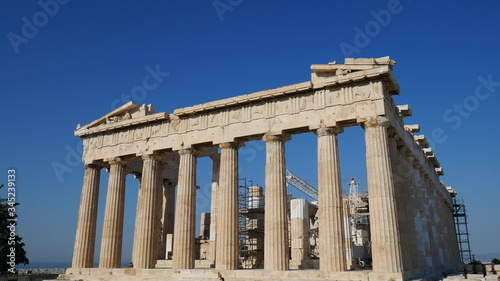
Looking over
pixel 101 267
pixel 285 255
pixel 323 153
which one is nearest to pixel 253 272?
pixel 285 255

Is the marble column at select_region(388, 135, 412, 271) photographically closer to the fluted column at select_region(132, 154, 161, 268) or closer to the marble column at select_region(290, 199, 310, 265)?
the marble column at select_region(290, 199, 310, 265)

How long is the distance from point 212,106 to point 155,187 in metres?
6.85

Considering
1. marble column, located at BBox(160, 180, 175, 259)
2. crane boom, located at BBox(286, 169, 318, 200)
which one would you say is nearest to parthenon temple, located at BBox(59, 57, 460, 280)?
marble column, located at BBox(160, 180, 175, 259)

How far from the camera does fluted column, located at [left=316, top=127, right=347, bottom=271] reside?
20.4 metres

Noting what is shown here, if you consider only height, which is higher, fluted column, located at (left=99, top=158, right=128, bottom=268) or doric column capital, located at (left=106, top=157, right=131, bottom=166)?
doric column capital, located at (left=106, top=157, right=131, bottom=166)

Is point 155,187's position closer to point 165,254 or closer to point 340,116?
point 165,254

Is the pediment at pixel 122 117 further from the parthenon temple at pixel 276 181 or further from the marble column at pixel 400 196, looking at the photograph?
the marble column at pixel 400 196

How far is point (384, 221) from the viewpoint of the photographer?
1988cm

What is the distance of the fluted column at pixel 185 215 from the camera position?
989 inches

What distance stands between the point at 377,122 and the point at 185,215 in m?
12.5

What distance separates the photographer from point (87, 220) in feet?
97.9

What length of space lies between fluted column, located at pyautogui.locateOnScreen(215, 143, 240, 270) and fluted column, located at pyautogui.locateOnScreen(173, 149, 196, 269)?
2.25 m

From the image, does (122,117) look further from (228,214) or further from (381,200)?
(381,200)

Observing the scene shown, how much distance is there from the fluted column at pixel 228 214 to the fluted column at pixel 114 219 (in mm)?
8381
